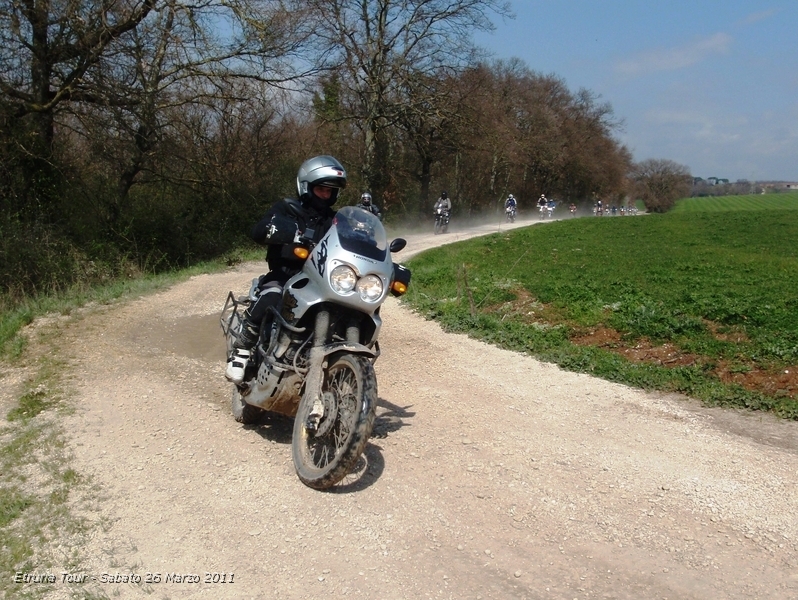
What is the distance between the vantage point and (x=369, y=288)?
16.2ft

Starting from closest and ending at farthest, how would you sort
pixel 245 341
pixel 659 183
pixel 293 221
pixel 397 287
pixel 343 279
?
pixel 343 279 → pixel 397 287 → pixel 293 221 → pixel 245 341 → pixel 659 183

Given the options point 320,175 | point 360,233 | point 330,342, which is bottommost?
point 330,342

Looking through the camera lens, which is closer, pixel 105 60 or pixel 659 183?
pixel 105 60

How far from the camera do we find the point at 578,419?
6.68 m

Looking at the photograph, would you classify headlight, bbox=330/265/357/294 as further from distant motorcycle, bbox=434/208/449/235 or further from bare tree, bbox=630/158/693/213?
bare tree, bbox=630/158/693/213

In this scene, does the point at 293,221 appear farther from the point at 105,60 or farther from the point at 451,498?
the point at 105,60

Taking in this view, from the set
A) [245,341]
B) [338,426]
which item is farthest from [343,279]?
[245,341]

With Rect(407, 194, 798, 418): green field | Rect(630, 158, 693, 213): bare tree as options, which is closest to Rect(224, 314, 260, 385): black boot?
Rect(407, 194, 798, 418): green field

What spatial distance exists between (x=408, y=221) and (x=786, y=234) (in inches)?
721

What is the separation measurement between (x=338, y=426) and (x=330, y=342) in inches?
25.1

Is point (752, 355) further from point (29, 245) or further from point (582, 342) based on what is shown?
point (29, 245)

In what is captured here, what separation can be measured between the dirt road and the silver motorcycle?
36cm

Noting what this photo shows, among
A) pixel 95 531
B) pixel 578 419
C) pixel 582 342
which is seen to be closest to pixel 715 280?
pixel 582 342

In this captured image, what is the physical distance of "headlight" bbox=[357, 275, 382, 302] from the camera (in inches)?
194
